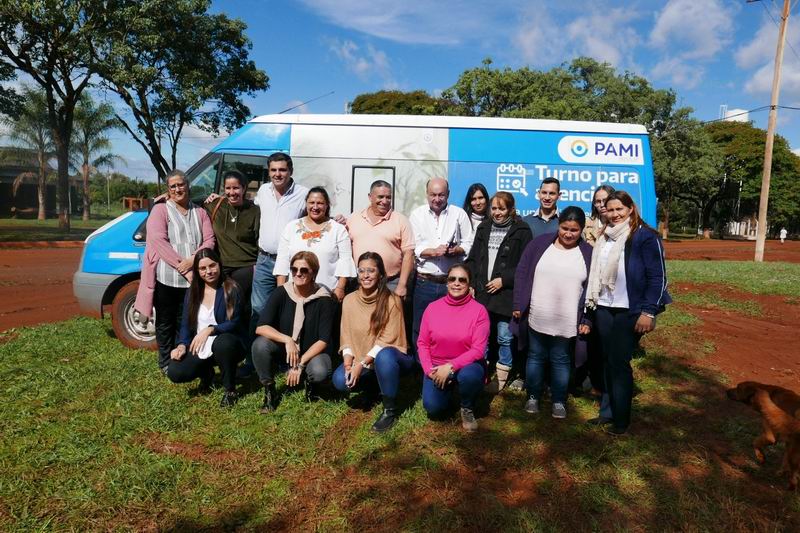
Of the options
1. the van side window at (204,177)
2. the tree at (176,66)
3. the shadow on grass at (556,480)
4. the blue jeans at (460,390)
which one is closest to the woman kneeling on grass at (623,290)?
the shadow on grass at (556,480)

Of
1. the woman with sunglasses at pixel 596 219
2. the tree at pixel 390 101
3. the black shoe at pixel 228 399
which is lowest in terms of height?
the black shoe at pixel 228 399

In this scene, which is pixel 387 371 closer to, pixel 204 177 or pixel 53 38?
pixel 204 177

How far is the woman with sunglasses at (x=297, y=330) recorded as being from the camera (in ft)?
12.8

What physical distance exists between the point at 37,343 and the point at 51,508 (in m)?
3.76

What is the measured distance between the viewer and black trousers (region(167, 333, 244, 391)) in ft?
13.4

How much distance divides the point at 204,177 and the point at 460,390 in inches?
154

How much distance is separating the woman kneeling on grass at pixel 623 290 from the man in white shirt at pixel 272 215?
2.63 meters

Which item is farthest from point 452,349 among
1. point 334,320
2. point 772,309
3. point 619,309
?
point 772,309

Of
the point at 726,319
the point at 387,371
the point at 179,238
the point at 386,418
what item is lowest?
the point at 386,418

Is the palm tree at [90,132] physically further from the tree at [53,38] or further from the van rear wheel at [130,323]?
the van rear wheel at [130,323]

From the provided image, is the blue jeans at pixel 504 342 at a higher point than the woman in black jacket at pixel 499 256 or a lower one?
lower

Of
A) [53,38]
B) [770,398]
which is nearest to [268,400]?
[770,398]

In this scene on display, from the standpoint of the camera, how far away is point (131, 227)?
5496mm

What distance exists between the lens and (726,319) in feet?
26.7
